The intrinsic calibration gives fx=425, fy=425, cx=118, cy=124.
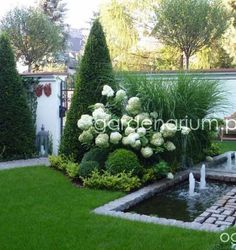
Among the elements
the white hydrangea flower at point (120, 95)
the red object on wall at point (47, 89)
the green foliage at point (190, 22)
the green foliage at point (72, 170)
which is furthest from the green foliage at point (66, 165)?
the green foliage at point (190, 22)

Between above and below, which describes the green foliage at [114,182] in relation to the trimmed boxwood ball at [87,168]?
below

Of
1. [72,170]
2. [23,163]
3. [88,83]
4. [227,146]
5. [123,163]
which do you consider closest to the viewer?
[123,163]

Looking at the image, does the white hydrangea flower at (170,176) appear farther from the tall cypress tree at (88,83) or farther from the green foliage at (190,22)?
the green foliage at (190,22)

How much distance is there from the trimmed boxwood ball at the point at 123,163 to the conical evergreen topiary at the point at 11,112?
310cm

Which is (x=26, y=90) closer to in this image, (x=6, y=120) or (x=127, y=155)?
(x=6, y=120)

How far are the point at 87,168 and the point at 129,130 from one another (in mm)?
894

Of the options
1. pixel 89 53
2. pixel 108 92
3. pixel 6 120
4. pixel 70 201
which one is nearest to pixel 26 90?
pixel 6 120

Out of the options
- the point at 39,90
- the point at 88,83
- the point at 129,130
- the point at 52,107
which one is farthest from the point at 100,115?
the point at 39,90

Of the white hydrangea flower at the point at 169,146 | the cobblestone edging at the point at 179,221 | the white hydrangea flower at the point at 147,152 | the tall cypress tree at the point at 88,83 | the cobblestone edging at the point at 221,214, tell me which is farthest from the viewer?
the tall cypress tree at the point at 88,83

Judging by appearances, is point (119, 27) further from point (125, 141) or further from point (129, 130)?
point (125, 141)

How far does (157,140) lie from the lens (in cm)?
664

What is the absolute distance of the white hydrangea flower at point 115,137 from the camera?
6.64 meters

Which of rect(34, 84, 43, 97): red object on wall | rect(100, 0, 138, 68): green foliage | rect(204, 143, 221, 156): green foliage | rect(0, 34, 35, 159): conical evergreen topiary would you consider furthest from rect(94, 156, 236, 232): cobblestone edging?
rect(100, 0, 138, 68): green foliage

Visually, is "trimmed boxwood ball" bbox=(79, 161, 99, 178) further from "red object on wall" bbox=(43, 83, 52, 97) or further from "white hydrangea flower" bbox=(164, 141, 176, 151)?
"red object on wall" bbox=(43, 83, 52, 97)
